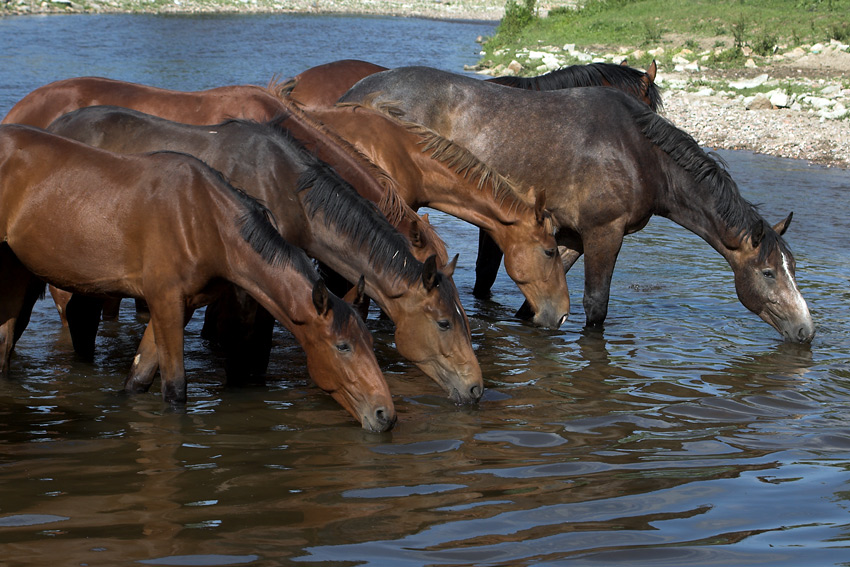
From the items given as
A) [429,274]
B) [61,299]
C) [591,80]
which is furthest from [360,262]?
[591,80]

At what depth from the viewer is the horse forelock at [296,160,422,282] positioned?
571 centimetres

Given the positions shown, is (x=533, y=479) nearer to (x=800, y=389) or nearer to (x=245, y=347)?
(x=245, y=347)

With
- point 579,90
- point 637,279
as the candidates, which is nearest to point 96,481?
point 579,90

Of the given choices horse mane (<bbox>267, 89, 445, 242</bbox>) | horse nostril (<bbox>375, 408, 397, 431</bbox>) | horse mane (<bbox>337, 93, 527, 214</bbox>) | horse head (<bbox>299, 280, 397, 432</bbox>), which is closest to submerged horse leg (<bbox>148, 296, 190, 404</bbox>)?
horse head (<bbox>299, 280, 397, 432</bbox>)

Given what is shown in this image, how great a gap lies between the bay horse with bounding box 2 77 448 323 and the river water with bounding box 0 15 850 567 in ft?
5.45

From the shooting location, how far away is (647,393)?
6.39m

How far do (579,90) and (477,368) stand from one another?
3566mm

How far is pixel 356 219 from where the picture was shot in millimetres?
5816

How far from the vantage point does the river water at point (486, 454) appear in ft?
12.6

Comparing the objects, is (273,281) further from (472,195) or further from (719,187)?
(719,187)

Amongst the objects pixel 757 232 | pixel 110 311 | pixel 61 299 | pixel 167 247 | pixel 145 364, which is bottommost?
pixel 110 311

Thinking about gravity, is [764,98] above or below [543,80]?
below

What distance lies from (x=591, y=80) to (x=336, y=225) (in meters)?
4.57

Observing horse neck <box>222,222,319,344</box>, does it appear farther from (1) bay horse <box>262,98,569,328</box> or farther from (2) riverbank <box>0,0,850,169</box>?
(2) riverbank <box>0,0,850,169</box>
